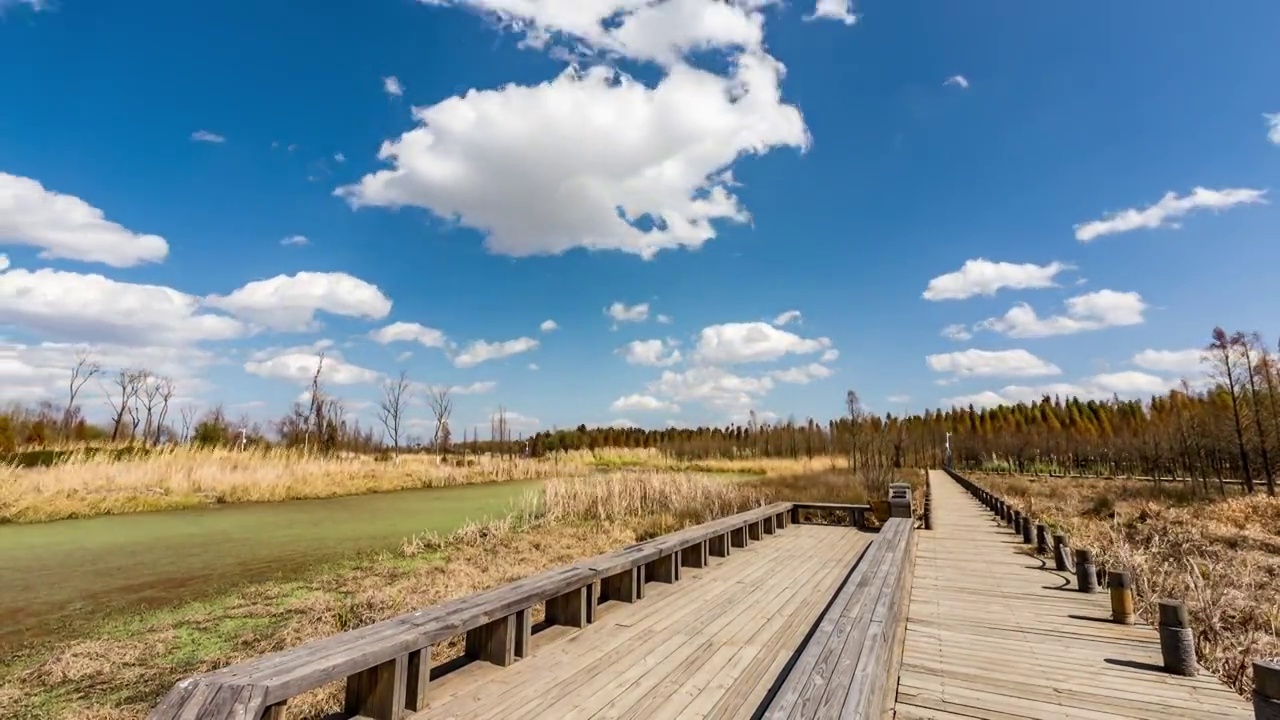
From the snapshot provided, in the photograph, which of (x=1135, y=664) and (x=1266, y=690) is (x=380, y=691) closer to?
(x=1266, y=690)

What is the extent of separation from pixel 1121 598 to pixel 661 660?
4.70 m

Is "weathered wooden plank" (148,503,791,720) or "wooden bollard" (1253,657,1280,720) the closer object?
"weathered wooden plank" (148,503,791,720)

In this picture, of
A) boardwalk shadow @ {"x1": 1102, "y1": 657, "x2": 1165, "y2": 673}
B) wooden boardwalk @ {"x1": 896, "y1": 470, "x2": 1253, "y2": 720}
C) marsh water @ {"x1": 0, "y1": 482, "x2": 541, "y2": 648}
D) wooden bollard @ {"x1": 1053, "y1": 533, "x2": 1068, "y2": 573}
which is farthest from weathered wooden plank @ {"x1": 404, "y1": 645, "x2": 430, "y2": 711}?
wooden bollard @ {"x1": 1053, "y1": 533, "x2": 1068, "y2": 573}

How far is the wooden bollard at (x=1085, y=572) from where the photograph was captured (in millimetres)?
6688

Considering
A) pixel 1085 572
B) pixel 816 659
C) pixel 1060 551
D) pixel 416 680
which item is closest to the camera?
pixel 816 659

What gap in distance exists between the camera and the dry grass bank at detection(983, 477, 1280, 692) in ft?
21.9

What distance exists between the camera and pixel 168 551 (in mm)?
10609

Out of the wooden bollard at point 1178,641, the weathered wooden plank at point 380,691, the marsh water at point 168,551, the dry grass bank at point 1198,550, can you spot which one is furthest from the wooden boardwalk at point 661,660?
the marsh water at point 168,551

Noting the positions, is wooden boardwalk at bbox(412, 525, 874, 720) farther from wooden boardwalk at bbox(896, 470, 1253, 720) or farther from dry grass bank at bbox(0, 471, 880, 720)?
dry grass bank at bbox(0, 471, 880, 720)

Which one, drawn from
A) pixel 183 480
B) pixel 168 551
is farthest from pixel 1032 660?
pixel 183 480

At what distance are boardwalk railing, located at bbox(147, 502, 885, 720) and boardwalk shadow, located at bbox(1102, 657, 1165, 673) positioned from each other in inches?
63.7

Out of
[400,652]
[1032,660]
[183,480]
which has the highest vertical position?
[400,652]

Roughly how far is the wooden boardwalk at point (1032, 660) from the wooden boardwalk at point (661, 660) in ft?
3.24

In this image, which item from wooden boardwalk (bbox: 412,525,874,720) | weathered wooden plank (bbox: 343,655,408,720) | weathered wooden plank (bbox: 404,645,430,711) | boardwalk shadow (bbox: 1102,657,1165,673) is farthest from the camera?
boardwalk shadow (bbox: 1102,657,1165,673)
